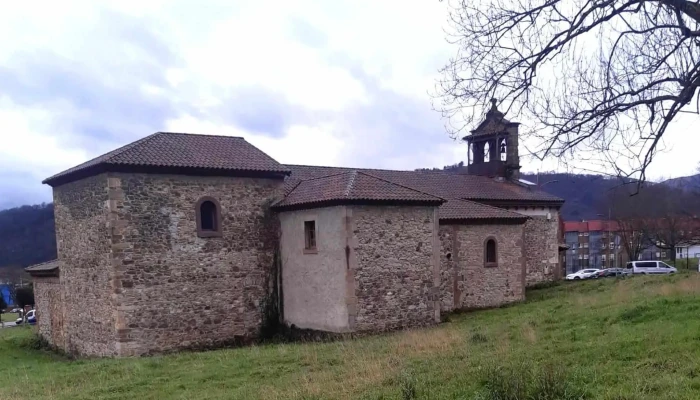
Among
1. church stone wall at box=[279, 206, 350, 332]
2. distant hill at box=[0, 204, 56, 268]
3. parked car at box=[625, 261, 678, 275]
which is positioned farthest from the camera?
distant hill at box=[0, 204, 56, 268]

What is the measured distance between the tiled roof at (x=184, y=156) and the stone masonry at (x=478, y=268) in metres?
6.94

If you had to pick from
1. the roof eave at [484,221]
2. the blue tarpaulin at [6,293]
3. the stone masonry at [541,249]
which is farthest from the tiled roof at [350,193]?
the blue tarpaulin at [6,293]

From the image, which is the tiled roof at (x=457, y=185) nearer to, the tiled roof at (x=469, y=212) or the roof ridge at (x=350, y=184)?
the tiled roof at (x=469, y=212)

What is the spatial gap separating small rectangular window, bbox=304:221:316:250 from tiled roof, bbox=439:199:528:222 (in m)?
5.28

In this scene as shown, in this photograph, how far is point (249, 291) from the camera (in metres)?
17.8

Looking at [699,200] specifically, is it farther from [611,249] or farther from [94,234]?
[94,234]

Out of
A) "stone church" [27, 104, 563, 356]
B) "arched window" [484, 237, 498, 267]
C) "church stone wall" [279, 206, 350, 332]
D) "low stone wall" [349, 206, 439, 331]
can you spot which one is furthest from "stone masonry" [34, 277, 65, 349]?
"arched window" [484, 237, 498, 267]

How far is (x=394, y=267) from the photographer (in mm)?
16672

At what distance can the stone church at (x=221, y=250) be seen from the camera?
15.9 metres

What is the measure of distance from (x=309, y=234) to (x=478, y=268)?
725 centimetres

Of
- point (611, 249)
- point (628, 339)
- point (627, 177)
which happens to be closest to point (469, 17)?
point (627, 177)

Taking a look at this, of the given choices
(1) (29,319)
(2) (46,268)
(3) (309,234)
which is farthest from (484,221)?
(1) (29,319)

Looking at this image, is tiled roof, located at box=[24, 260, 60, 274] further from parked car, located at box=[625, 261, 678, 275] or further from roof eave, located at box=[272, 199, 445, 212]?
parked car, located at box=[625, 261, 678, 275]

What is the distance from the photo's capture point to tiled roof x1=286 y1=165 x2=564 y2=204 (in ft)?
75.9
